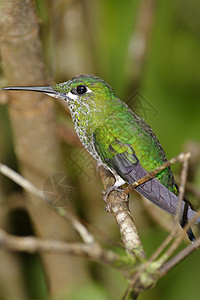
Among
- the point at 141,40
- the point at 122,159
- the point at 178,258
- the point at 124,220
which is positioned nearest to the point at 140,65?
the point at 141,40

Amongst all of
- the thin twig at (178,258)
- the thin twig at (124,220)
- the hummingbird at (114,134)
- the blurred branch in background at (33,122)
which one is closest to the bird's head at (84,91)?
the hummingbird at (114,134)

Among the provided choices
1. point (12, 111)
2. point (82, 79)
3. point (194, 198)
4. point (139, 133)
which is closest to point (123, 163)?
Answer: point (139, 133)

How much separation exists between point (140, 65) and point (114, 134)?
1.19 metres

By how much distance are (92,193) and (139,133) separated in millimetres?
1068

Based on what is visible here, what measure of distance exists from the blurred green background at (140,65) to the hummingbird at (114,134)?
1.32 feet

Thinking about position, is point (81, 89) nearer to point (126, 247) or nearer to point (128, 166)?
point (128, 166)

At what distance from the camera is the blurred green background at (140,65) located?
9.01ft

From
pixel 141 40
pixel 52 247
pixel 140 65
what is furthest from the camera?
pixel 140 65

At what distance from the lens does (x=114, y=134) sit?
1.77m

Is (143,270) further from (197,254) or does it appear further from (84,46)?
(84,46)

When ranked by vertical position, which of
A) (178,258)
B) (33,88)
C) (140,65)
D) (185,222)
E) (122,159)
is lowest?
(178,258)

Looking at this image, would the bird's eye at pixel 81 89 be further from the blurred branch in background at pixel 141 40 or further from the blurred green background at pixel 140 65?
the blurred branch in background at pixel 141 40

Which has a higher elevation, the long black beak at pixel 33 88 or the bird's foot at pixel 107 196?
the long black beak at pixel 33 88

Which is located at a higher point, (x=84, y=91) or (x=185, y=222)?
(x=84, y=91)
